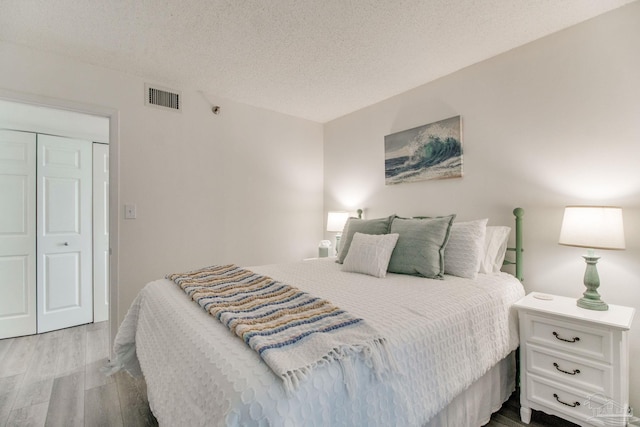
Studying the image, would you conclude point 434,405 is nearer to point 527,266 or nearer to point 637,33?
point 527,266

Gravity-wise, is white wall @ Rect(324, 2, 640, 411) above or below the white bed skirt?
above

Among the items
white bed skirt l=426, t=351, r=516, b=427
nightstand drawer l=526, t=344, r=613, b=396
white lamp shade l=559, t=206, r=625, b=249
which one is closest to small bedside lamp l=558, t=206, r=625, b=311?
white lamp shade l=559, t=206, r=625, b=249

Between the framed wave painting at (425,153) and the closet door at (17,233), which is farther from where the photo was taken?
the closet door at (17,233)

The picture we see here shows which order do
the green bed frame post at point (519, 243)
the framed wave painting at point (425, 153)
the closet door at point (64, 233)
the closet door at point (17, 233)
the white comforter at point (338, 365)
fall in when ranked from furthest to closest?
the closet door at point (64, 233) → the closet door at point (17, 233) → the framed wave painting at point (425, 153) → the green bed frame post at point (519, 243) → the white comforter at point (338, 365)

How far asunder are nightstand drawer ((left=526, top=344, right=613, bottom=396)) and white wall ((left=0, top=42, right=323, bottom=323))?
2556 millimetres

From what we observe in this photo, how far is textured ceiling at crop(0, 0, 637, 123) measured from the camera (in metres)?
1.78

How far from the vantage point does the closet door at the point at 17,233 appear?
2.92m

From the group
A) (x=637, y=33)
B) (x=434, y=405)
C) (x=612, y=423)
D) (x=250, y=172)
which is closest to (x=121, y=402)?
(x=434, y=405)

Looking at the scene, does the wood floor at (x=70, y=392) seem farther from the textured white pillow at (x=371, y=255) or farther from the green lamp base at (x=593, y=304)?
the textured white pillow at (x=371, y=255)

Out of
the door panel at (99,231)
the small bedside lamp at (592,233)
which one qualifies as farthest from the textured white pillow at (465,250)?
the door panel at (99,231)

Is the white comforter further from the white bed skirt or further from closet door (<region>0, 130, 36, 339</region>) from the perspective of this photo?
closet door (<region>0, 130, 36, 339</region>)

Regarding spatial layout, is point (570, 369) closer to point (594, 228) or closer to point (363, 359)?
point (594, 228)

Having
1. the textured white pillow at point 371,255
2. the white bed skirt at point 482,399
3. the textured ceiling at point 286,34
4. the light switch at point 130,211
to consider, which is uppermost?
the textured ceiling at point 286,34

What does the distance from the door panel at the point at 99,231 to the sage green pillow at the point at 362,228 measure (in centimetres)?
274
